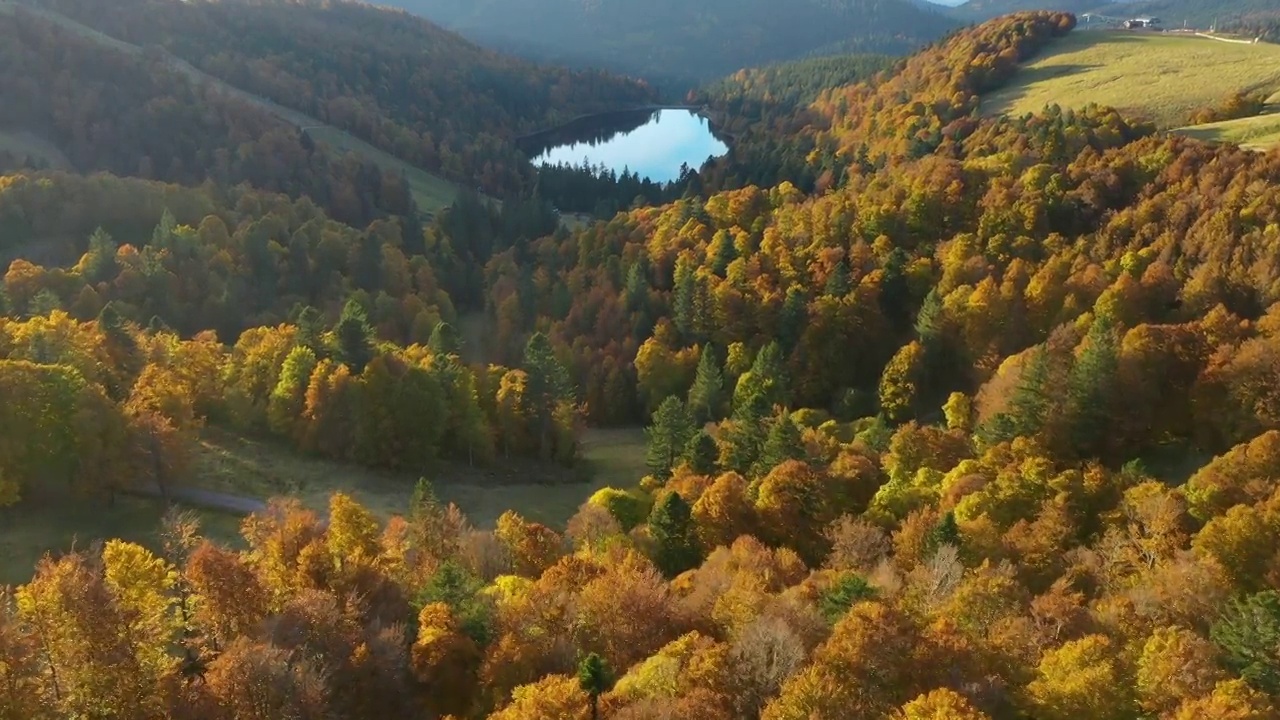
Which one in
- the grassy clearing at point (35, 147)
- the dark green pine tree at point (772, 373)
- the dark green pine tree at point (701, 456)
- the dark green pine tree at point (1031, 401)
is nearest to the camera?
the dark green pine tree at point (1031, 401)

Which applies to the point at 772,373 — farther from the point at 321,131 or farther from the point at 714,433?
the point at 321,131

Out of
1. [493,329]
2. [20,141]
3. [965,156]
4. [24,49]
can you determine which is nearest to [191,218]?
[493,329]

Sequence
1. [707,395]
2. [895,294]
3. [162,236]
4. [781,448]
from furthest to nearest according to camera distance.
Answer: [162,236]
[895,294]
[707,395]
[781,448]

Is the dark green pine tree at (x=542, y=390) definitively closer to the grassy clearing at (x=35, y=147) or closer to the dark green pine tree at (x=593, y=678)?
the dark green pine tree at (x=593, y=678)

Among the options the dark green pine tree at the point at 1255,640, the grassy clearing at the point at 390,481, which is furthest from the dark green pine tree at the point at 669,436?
the dark green pine tree at the point at 1255,640

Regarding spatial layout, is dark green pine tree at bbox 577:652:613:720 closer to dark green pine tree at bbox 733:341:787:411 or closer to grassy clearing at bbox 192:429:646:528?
grassy clearing at bbox 192:429:646:528

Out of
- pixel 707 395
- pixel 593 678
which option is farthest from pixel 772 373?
pixel 593 678

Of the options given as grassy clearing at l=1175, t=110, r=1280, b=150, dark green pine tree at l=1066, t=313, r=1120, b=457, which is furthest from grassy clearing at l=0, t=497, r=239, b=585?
grassy clearing at l=1175, t=110, r=1280, b=150
